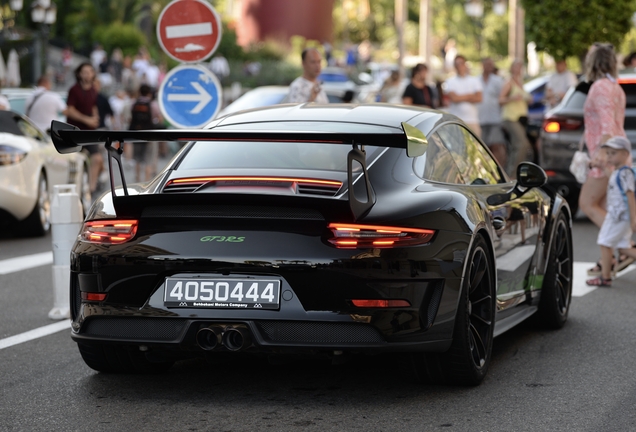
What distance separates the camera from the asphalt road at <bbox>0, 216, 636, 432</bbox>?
524cm

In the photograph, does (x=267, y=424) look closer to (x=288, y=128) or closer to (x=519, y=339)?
(x=288, y=128)

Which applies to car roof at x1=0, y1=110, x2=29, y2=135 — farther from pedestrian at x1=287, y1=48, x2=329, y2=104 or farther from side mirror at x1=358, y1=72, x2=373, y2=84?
side mirror at x1=358, y1=72, x2=373, y2=84

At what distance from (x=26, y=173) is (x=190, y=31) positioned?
8.55ft

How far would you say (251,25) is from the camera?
7319 centimetres

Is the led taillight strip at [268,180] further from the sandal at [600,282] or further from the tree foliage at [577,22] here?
the tree foliage at [577,22]

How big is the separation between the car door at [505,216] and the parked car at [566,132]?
6.90 m

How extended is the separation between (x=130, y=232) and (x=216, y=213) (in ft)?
1.32

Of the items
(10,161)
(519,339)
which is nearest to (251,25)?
(10,161)

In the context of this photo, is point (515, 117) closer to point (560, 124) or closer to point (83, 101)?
point (560, 124)

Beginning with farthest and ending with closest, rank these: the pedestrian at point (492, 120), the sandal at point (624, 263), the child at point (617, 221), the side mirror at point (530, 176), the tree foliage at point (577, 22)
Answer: the tree foliage at point (577, 22), the pedestrian at point (492, 120), the sandal at point (624, 263), the child at point (617, 221), the side mirror at point (530, 176)

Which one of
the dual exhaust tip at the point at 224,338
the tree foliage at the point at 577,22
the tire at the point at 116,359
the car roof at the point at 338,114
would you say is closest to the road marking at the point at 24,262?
the car roof at the point at 338,114

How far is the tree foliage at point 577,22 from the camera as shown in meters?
22.6

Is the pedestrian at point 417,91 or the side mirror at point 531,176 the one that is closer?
the side mirror at point 531,176

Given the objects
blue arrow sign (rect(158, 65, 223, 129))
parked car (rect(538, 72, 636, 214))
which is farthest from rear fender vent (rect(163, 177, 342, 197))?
parked car (rect(538, 72, 636, 214))
